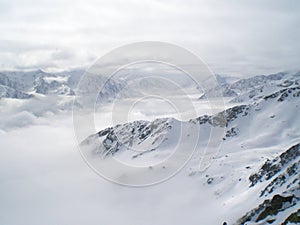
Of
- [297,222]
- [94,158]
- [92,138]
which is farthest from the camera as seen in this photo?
[92,138]

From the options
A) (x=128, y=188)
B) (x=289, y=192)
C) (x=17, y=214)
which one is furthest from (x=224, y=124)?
(x=17, y=214)

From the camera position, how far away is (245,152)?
97.2m

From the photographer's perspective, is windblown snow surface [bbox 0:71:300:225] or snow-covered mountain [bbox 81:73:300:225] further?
windblown snow surface [bbox 0:71:300:225]

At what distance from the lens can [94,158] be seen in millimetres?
151125

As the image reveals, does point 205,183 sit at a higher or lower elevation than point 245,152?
lower

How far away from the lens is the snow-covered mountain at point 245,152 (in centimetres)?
5006

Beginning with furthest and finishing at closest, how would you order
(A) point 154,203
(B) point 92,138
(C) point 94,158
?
(B) point 92,138
(C) point 94,158
(A) point 154,203

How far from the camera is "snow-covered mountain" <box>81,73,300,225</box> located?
50062mm

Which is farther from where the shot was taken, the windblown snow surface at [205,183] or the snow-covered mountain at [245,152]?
the windblown snow surface at [205,183]

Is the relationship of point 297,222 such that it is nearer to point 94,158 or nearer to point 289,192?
point 289,192

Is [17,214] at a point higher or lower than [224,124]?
higher

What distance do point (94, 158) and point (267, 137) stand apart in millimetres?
81375

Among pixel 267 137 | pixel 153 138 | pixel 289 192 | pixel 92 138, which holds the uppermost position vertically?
pixel 92 138

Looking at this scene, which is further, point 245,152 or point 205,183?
point 245,152
